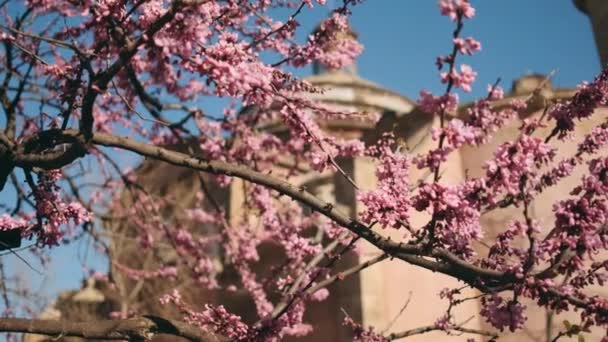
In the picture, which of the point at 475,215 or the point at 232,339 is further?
the point at 232,339

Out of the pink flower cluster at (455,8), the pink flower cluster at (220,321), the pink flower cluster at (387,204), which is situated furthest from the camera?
the pink flower cluster at (220,321)

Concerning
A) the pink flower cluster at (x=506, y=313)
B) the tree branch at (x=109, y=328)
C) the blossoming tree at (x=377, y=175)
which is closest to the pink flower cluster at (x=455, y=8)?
the blossoming tree at (x=377, y=175)

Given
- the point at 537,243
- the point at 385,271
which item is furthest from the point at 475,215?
the point at 385,271

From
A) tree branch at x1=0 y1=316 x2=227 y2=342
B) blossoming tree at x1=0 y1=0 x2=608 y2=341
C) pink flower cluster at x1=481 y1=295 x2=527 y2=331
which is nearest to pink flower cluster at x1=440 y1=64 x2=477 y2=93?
blossoming tree at x1=0 y1=0 x2=608 y2=341

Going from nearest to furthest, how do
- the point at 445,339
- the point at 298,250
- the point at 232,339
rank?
the point at 232,339 < the point at 298,250 < the point at 445,339

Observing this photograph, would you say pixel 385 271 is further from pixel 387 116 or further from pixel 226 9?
pixel 226 9

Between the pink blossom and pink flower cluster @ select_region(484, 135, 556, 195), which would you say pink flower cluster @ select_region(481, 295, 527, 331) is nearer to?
pink flower cluster @ select_region(484, 135, 556, 195)

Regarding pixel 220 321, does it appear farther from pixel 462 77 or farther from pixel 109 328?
pixel 462 77

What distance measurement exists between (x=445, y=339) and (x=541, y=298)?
19.1 feet

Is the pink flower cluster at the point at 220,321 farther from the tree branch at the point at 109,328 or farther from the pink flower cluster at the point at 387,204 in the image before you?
the pink flower cluster at the point at 387,204

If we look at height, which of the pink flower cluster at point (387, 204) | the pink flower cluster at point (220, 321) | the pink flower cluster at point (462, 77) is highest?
the pink flower cluster at point (462, 77)

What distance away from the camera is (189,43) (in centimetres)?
293

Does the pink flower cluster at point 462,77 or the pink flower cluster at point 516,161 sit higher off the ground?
the pink flower cluster at point 462,77

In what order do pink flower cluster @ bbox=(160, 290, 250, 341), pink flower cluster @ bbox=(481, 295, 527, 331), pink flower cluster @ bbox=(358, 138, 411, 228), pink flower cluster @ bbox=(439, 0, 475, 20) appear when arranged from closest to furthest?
1. pink flower cluster @ bbox=(439, 0, 475, 20)
2. pink flower cluster @ bbox=(481, 295, 527, 331)
3. pink flower cluster @ bbox=(358, 138, 411, 228)
4. pink flower cluster @ bbox=(160, 290, 250, 341)
